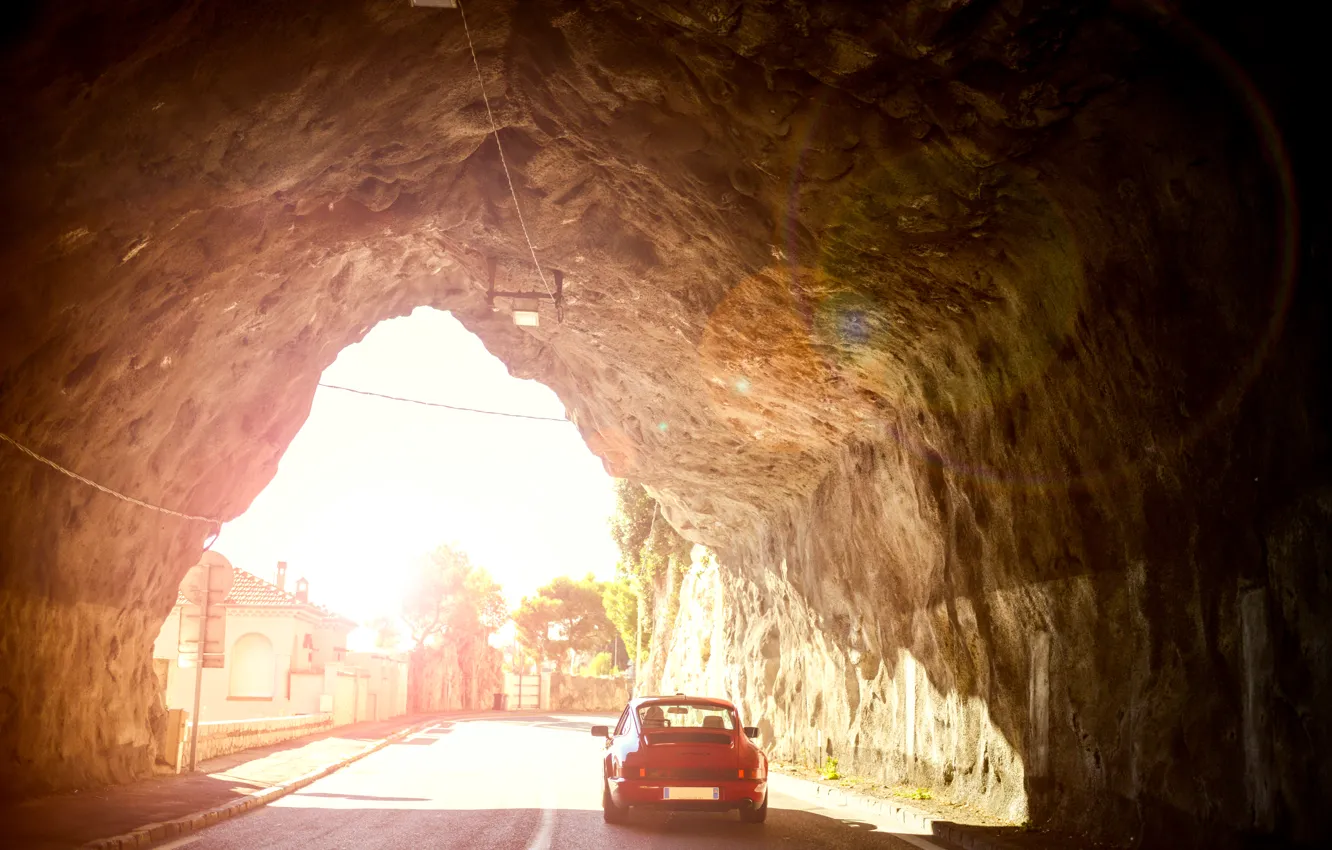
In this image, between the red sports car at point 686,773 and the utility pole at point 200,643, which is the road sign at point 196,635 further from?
the red sports car at point 686,773

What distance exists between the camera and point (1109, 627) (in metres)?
9.73

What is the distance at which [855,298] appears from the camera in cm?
1216

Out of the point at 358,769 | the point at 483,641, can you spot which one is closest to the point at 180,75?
the point at 358,769

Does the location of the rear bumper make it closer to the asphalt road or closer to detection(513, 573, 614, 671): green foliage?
the asphalt road

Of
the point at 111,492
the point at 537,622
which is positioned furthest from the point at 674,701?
the point at 537,622

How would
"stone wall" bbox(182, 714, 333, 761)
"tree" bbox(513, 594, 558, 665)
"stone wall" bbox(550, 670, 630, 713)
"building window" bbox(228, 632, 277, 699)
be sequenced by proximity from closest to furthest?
"stone wall" bbox(182, 714, 333, 761)
"building window" bbox(228, 632, 277, 699)
"stone wall" bbox(550, 670, 630, 713)
"tree" bbox(513, 594, 558, 665)

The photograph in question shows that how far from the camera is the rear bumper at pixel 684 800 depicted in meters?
11.1

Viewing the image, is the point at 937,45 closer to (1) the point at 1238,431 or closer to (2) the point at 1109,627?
(1) the point at 1238,431

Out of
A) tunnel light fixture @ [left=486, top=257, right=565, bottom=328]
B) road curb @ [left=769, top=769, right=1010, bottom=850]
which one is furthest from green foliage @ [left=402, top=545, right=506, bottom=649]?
tunnel light fixture @ [left=486, top=257, right=565, bottom=328]

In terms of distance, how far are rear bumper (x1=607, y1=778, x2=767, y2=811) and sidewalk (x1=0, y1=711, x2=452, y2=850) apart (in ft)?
14.9

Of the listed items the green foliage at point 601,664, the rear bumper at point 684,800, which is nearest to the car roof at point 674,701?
the rear bumper at point 684,800

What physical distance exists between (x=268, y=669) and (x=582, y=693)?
42918 millimetres

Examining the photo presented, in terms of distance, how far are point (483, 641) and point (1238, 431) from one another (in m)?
80.8

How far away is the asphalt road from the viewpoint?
32.4ft
